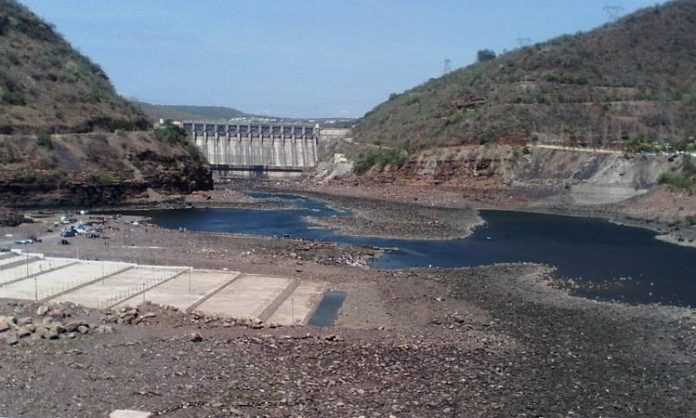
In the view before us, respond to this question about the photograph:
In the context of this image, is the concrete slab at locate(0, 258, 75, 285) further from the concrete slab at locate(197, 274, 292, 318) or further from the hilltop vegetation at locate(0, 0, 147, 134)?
the hilltop vegetation at locate(0, 0, 147, 134)

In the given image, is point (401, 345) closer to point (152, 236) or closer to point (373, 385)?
point (373, 385)

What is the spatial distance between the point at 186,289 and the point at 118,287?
9.40 feet

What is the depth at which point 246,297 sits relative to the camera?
107 feet

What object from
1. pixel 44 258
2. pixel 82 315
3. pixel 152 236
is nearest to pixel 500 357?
pixel 82 315

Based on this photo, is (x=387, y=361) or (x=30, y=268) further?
(x=30, y=268)

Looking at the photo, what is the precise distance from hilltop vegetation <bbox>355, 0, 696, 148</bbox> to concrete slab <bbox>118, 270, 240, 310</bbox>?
63.5 metres

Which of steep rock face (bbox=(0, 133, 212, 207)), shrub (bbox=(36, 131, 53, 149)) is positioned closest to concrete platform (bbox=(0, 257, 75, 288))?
steep rock face (bbox=(0, 133, 212, 207))

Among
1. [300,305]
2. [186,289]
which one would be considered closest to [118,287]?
[186,289]

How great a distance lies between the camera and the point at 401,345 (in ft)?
82.8

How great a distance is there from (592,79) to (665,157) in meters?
35.8

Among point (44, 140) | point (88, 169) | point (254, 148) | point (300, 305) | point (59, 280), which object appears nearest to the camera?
point (300, 305)

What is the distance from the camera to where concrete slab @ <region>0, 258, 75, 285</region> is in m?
33.7

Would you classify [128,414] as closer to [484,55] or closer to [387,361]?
[387,361]

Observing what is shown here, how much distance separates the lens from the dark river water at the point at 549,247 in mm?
39000
